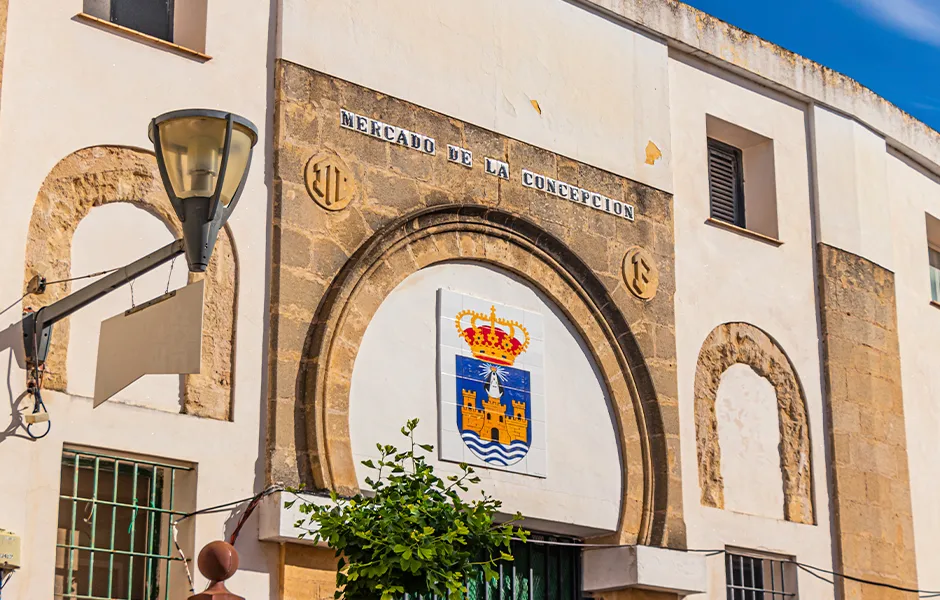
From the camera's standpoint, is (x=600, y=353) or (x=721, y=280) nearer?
(x=600, y=353)

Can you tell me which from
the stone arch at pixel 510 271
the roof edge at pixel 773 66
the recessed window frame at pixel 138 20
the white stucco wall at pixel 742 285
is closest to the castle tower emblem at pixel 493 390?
the stone arch at pixel 510 271

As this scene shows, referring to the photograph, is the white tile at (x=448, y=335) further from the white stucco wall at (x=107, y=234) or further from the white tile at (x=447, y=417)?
the white stucco wall at (x=107, y=234)

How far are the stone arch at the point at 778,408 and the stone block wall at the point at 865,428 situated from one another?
358 millimetres

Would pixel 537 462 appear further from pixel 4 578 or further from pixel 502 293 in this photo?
pixel 4 578

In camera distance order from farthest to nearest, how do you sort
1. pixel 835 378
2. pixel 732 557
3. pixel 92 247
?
1. pixel 835 378
2. pixel 732 557
3. pixel 92 247

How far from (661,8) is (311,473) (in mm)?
5632

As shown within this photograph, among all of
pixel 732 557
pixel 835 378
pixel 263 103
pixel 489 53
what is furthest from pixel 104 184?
pixel 835 378

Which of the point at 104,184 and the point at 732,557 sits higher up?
the point at 104,184

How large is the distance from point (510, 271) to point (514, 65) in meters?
1.68

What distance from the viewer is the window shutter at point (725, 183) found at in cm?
1439

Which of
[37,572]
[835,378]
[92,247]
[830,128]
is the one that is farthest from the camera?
[830,128]

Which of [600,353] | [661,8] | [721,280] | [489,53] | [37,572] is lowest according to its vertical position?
[37,572]

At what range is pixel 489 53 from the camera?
40.2ft

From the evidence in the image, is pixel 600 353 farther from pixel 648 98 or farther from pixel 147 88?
pixel 147 88
